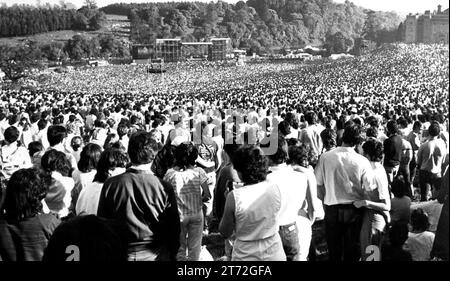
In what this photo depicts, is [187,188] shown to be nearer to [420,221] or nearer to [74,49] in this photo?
[420,221]

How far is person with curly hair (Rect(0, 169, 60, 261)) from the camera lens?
2.88 meters

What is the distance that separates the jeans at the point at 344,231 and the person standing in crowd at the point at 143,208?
1520 mm

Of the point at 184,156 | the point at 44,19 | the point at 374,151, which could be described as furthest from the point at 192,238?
the point at 44,19

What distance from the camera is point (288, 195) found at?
369cm

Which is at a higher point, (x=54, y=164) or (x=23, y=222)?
(x=54, y=164)

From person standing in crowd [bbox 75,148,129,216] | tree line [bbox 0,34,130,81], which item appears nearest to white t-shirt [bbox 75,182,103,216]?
person standing in crowd [bbox 75,148,129,216]

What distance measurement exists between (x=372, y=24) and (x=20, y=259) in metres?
106

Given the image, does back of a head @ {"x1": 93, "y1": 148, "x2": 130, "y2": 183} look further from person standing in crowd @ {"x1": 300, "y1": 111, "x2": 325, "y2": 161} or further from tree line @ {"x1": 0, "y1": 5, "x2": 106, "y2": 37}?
tree line @ {"x1": 0, "y1": 5, "x2": 106, "y2": 37}

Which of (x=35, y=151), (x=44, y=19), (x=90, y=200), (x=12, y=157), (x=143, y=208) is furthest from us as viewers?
(x=44, y=19)

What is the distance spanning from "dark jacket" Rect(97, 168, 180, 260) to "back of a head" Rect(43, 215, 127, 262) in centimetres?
85

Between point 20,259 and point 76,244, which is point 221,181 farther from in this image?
point 76,244

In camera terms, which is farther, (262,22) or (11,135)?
(262,22)
